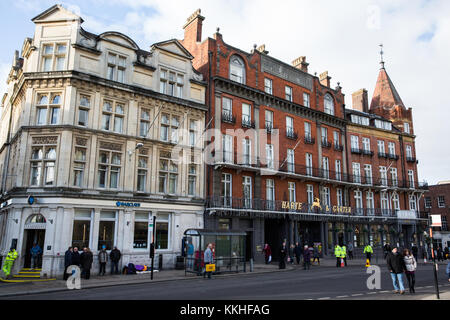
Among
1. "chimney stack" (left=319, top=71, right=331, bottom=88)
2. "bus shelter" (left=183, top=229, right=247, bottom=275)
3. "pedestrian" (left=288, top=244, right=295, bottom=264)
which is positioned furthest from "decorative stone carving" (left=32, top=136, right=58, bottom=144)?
"chimney stack" (left=319, top=71, right=331, bottom=88)

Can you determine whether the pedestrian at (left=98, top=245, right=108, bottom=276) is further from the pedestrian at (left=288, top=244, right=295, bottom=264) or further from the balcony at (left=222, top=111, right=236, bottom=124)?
the pedestrian at (left=288, top=244, right=295, bottom=264)

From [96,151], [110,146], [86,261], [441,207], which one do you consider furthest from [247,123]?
[441,207]

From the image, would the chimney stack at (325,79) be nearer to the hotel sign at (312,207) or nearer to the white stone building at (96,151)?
the hotel sign at (312,207)

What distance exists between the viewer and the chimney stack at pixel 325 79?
129 feet

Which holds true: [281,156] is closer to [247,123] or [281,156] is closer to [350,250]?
[247,123]

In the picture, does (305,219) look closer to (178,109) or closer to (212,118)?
(212,118)

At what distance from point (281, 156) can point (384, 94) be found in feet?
79.4

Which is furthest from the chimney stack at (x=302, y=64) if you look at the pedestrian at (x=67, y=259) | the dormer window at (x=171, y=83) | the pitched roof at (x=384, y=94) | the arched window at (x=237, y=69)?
the pedestrian at (x=67, y=259)

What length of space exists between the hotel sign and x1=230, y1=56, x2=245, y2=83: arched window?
1132cm

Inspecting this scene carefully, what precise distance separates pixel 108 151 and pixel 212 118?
873cm

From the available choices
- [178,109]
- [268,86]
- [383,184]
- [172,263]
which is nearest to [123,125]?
[178,109]

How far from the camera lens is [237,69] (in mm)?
30719

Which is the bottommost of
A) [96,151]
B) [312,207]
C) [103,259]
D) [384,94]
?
[103,259]

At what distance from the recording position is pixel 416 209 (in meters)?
43.4
